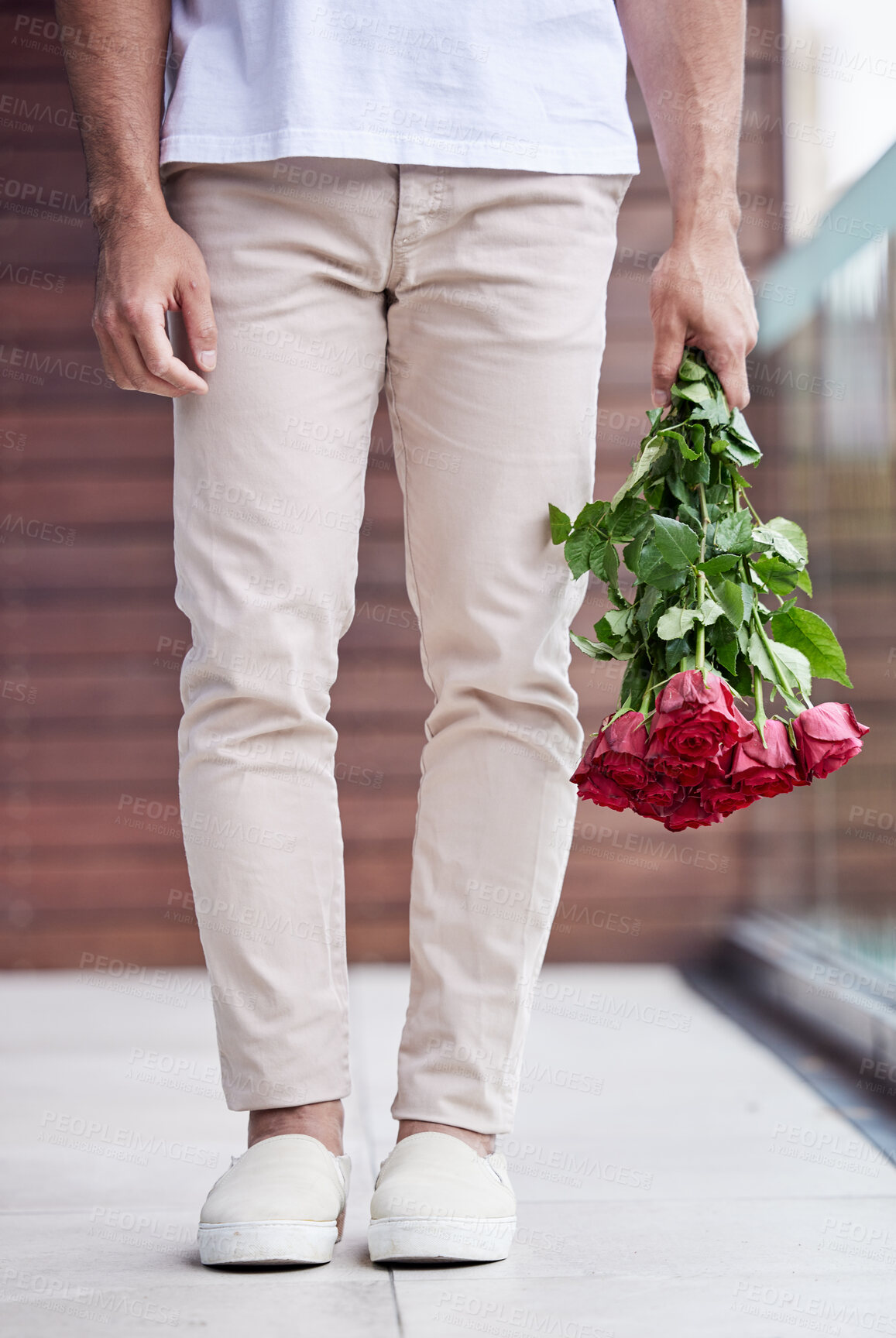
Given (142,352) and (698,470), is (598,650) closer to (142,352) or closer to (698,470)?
(698,470)

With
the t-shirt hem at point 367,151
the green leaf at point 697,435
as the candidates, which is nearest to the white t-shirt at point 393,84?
the t-shirt hem at point 367,151

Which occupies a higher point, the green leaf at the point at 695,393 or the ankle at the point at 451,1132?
the green leaf at the point at 695,393

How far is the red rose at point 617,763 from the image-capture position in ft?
2.98

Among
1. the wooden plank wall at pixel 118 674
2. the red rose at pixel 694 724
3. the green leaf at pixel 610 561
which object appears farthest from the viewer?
the wooden plank wall at pixel 118 674

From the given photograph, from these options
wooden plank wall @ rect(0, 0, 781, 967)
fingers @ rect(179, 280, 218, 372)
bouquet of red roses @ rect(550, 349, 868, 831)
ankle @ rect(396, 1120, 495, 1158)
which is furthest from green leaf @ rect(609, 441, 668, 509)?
wooden plank wall @ rect(0, 0, 781, 967)

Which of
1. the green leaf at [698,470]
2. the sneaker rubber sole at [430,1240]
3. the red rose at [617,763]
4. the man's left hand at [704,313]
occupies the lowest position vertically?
the sneaker rubber sole at [430,1240]

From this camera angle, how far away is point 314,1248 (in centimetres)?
91

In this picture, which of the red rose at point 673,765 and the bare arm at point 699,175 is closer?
the red rose at point 673,765

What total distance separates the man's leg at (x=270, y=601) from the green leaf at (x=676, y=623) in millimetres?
264

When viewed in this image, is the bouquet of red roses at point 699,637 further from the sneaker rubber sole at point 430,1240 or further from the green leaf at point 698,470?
the sneaker rubber sole at point 430,1240

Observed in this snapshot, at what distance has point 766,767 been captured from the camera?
0.90 meters

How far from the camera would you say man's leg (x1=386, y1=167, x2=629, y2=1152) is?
3.30 feet

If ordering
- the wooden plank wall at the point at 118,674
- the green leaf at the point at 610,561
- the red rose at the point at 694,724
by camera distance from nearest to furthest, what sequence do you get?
the red rose at the point at 694,724, the green leaf at the point at 610,561, the wooden plank wall at the point at 118,674

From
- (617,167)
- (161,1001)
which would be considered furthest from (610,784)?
(161,1001)
